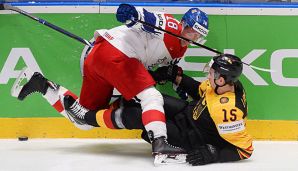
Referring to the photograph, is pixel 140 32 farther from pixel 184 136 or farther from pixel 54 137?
pixel 54 137

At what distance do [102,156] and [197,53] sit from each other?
3.16 feet

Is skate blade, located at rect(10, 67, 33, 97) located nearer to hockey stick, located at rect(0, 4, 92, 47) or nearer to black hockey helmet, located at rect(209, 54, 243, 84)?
hockey stick, located at rect(0, 4, 92, 47)

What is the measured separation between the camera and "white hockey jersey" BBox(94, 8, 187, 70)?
271 cm

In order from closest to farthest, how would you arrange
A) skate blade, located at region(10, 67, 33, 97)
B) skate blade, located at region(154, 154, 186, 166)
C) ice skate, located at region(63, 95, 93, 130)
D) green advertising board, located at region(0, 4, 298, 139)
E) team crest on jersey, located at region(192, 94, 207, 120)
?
skate blade, located at region(154, 154, 186, 166) < team crest on jersey, located at region(192, 94, 207, 120) < ice skate, located at region(63, 95, 93, 130) < skate blade, located at region(10, 67, 33, 97) < green advertising board, located at region(0, 4, 298, 139)

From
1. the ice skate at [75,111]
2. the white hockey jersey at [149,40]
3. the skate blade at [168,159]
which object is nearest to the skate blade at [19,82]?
the ice skate at [75,111]

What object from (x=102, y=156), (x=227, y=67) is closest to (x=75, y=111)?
(x=102, y=156)

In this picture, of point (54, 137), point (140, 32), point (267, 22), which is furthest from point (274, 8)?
point (54, 137)

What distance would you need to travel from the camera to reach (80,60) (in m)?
3.21

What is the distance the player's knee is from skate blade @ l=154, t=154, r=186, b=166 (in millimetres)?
254

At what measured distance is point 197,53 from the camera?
3.17m

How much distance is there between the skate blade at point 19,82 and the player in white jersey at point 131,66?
0.04 meters

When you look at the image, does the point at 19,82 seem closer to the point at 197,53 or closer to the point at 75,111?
the point at 75,111

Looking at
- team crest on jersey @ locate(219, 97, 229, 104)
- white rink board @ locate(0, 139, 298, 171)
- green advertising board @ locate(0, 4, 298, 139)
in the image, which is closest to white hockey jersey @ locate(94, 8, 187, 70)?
green advertising board @ locate(0, 4, 298, 139)

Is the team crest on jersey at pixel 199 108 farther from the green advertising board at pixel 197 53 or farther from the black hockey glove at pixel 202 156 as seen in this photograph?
the green advertising board at pixel 197 53
